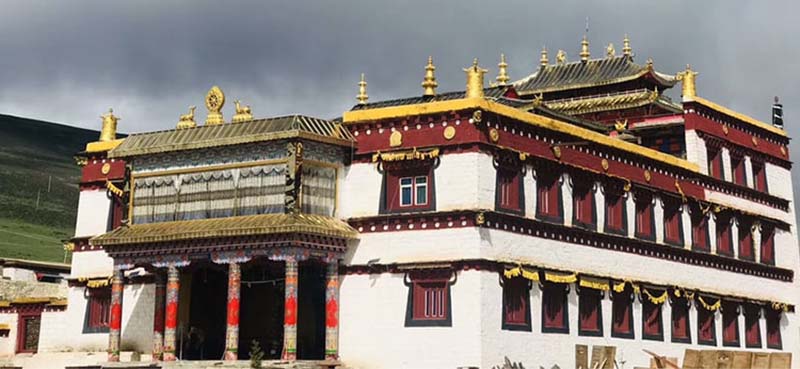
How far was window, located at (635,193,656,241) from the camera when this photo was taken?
146 feet

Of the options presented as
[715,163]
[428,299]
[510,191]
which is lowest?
[428,299]

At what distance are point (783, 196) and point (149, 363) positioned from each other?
1253 inches

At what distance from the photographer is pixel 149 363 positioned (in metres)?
37.3

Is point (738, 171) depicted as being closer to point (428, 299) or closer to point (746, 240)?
point (746, 240)

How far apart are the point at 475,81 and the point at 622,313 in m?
11.1

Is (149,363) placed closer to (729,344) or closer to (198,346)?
(198,346)

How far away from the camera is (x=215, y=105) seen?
137 ft

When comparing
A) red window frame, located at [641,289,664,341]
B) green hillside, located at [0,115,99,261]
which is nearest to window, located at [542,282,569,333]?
red window frame, located at [641,289,664,341]

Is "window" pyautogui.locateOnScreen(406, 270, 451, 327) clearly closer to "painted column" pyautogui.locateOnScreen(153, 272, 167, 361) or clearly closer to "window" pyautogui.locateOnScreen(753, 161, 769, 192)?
"painted column" pyautogui.locateOnScreen(153, 272, 167, 361)

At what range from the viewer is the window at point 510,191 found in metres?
37.6

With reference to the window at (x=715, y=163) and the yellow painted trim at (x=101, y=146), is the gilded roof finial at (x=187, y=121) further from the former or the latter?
the window at (x=715, y=163)

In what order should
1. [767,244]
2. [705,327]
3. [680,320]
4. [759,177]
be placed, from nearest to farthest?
[680,320]
[705,327]
[767,244]
[759,177]

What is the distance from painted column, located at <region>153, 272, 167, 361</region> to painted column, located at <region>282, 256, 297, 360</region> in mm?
5124

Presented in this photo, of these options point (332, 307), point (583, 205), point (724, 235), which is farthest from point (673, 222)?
point (332, 307)
